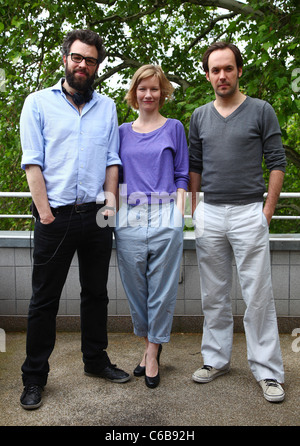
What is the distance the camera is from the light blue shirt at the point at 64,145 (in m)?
2.07

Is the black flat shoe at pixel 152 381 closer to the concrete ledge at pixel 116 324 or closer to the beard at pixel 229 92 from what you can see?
the concrete ledge at pixel 116 324

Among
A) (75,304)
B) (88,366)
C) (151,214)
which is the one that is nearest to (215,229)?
(151,214)

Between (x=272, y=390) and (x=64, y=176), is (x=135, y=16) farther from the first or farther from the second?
(x=272, y=390)

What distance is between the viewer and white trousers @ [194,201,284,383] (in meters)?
2.23

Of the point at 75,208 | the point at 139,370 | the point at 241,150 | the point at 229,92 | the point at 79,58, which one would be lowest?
the point at 139,370

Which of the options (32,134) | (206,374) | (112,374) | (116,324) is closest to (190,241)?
(116,324)

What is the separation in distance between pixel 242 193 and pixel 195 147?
0.37 meters

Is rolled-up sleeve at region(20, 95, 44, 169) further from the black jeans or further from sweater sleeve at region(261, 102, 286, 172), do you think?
sweater sleeve at region(261, 102, 286, 172)

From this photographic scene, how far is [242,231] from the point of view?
2.24m

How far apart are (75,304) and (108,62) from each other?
4.80 meters

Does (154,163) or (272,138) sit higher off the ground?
(272,138)

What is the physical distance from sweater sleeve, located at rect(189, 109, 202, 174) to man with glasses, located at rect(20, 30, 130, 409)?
42 cm

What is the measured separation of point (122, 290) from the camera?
10.7ft

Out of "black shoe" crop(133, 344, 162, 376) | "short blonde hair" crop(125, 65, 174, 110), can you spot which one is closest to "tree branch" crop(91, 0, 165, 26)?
"short blonde hair" crop(125, 65, 174, 110)
